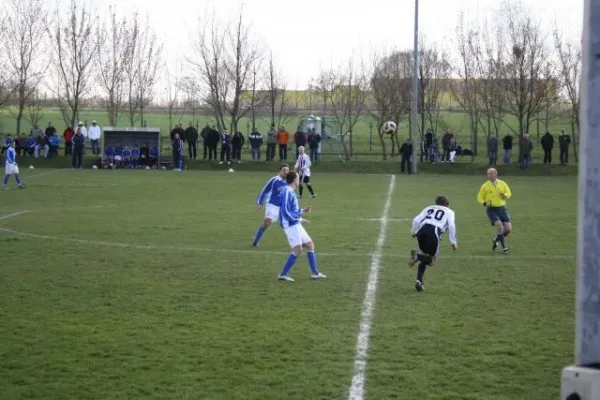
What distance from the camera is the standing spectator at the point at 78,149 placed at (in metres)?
47.6

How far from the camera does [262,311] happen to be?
42.0 ft

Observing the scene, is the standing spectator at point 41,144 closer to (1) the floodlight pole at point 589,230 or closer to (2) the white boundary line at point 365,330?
(2) the white boundary line at point 365,330

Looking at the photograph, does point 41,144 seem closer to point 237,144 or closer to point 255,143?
point 237,144

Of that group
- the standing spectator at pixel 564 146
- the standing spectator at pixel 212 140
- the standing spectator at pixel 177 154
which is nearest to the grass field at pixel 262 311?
the standing spectator at pixel 177 154

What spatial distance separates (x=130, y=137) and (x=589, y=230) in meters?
50.6

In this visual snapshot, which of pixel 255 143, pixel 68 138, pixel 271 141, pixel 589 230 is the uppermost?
pixel 68 138

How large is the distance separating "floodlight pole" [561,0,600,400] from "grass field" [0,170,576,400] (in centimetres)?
594

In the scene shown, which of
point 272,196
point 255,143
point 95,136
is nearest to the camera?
point 272,196

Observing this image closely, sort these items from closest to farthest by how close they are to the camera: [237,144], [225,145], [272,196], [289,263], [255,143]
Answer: [289,263] → [272,196] → [225,145] → [255,143] → [237,144]

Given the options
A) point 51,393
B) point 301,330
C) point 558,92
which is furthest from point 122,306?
point 558,92

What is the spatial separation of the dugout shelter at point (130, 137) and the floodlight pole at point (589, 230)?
160ft

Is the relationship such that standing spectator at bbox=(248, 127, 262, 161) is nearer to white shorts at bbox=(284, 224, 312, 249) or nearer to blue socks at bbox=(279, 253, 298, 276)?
blue socks at bbox=(279, 253, 298, 276)

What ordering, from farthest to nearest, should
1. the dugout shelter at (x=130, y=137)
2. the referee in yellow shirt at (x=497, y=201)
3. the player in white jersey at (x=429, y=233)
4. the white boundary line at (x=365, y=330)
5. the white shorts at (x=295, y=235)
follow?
the dugout shelter at (x=130, y=137) < the referee in yellow shirt at (x=497, y=201) < the white shorts at (x=295, y=235) < the player in white jersey at (x=429, y=233) < the white boundary line at (x=365, y=330)

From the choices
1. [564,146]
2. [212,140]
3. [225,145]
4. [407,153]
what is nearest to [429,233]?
[407,153]
